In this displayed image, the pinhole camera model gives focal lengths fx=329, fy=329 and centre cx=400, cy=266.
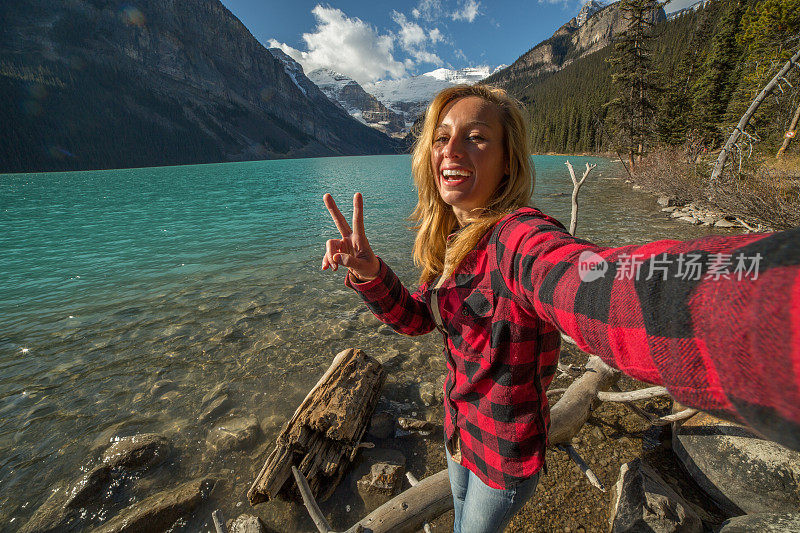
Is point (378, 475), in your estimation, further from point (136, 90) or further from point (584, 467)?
point (136, 90)

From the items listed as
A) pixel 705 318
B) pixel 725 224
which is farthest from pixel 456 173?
pixel 725 224

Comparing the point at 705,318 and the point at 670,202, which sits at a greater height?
the point at 705,318

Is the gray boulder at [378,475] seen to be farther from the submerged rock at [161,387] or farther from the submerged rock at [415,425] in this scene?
the submerged rock at [161,387]

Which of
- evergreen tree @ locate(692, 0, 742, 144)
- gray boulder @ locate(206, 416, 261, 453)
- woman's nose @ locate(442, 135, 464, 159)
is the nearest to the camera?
woman's nose @ locate(442, 135, 464, 159)

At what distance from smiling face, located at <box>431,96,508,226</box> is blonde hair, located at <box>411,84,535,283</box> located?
6cm

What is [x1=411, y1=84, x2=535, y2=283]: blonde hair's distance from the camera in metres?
1.75

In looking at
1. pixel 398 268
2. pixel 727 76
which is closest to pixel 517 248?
pixel 398 268

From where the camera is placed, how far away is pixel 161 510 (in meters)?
3.41

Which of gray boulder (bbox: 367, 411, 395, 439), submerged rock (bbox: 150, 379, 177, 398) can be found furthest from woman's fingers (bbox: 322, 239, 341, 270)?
submerged rock (bbox: 150, 379, 177, 398)

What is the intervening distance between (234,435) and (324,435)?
56.1 inches

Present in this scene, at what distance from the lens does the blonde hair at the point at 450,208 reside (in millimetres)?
1748

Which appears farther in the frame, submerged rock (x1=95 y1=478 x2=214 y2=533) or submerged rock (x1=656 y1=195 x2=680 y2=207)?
submerged rock (x1=656 y1=195 x2=680 y2=207)

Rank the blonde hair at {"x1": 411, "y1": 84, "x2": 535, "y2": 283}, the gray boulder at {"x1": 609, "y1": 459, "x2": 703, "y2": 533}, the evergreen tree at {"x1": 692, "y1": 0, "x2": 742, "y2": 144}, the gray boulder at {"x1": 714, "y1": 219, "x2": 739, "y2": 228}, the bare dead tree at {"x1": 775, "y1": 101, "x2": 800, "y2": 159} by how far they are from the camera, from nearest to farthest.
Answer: the blonde hair at {"x1": 411, "y1": 84, "x2": 535, "y2": 283} → the gray boulder at {"x1": 609, "y1": 459, "x2": 703, "y2": 533} → the gray boulder at {"x1": 714, "y1": 219, "x2": 739, "y2": 228} → the bare dead tree at {"x1": 775, "y1": 101, "x2": 800, "y2": 159} → the evergreen tree at {"x1": 692, "y1": 0, "x2": 742, "y2": 144}

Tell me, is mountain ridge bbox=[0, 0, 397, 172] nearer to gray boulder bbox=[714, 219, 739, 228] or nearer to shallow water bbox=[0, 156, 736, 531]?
shallow water bbox=[0, 156, 736, 531]
